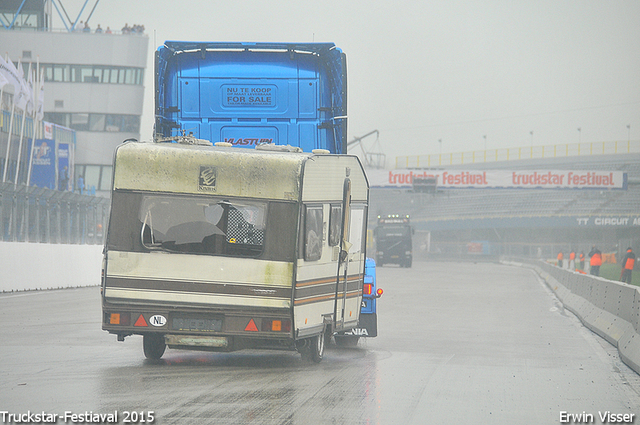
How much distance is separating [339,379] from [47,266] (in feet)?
62.8

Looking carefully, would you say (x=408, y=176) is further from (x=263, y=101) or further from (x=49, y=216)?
(x=263, y=101)

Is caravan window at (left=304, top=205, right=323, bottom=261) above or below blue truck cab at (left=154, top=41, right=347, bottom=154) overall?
below

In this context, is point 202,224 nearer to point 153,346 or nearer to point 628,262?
point 153,346

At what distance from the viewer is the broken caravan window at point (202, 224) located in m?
9.33

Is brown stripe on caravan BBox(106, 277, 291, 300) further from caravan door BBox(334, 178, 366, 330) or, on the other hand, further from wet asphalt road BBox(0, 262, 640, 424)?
caravan door BBox(334, 178, 366, 330)

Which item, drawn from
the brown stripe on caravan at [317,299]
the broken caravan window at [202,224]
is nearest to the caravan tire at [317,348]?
the brown stripe on caravan at [317,299]

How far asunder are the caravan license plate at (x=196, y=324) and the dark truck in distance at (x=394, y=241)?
5027cm

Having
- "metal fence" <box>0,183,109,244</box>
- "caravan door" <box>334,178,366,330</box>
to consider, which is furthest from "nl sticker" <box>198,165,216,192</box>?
"metal fence" <box>0,183,109,244</box>

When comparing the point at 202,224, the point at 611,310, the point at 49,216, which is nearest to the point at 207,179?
the point at 202,224

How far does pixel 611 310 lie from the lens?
15047 mm

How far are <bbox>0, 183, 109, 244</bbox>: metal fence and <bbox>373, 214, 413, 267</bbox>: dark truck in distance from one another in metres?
30.5

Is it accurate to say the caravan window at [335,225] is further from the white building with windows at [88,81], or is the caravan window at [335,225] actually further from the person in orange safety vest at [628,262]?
the white building with windows at [88,81]

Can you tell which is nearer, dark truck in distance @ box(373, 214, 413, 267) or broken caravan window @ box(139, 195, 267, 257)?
broken caravan window @ box(139, 195, 267, 257)

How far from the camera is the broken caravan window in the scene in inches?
367
